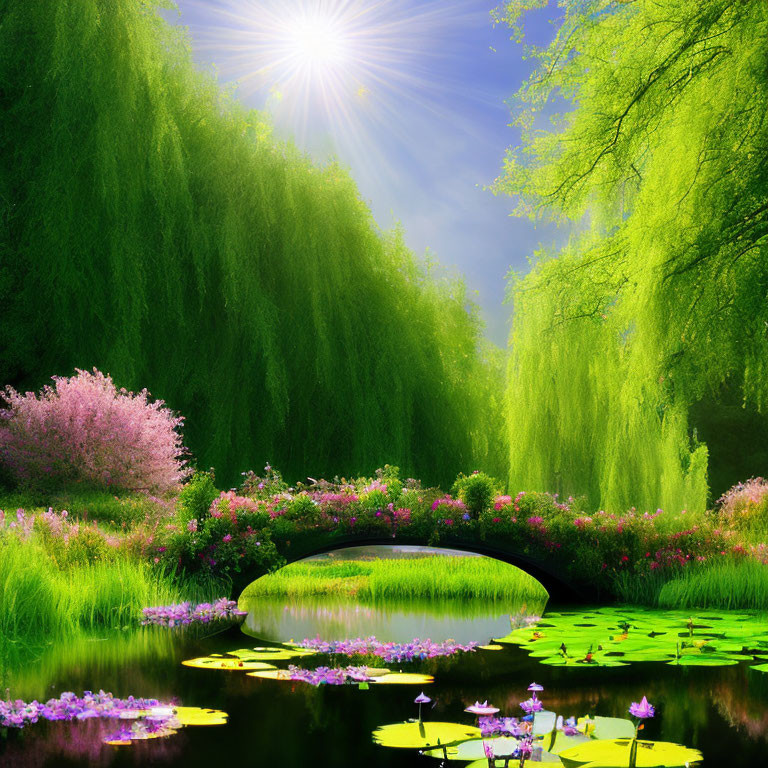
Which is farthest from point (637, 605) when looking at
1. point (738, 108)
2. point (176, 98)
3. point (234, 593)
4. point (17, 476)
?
point (176, 98)

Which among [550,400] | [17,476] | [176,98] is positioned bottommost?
[17,476]

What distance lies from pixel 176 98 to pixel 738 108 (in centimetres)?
821

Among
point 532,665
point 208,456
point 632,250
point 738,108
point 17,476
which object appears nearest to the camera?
point 532,665

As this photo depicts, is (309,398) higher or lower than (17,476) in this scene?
higher

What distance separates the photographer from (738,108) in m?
5.90

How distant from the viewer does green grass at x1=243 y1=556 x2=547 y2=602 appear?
7719 millimetres

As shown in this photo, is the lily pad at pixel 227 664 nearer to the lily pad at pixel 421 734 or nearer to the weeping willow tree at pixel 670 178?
the lily pad at pixel 421 734

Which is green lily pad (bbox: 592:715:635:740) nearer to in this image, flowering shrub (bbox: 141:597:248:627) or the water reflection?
the water reflection

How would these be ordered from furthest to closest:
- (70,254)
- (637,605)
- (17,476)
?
1. (70,254)
2. (17,476)
3. (637,605)

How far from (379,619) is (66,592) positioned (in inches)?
85.0

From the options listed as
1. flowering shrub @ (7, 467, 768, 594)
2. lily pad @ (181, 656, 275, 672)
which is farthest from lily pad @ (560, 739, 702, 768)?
flowering shrub @ (7, 467, 768, 594)

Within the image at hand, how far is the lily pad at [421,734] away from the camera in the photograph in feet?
9.38

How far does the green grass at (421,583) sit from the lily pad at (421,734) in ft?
14.1

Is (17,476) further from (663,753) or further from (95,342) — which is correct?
(663,753)
